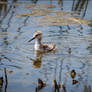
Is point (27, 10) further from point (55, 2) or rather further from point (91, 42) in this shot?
point (91, 42)

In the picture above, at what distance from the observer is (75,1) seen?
12.5 meters

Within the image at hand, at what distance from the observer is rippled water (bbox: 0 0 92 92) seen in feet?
20.6

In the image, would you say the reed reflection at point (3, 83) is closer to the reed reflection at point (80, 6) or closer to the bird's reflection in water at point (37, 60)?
the bird's reflection in water at point (37, 60)

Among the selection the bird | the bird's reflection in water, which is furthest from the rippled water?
the bird

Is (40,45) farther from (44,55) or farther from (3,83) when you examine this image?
(3,83)

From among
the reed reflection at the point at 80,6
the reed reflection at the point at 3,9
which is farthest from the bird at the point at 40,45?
the reed reflection at the point at 80,6

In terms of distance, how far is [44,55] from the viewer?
27.3 feet

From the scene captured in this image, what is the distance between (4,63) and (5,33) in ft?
6.86

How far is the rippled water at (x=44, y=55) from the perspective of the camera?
6270 mm

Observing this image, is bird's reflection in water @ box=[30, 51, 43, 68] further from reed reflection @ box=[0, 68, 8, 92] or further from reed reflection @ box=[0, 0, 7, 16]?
reed reflection @ box=[0, 0, 7, 16]

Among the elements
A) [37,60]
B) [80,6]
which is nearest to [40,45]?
[37,60]

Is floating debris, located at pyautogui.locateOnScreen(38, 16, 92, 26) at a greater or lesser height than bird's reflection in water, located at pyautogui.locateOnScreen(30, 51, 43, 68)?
greater

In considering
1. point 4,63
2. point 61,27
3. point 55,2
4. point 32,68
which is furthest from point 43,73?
point 55,2

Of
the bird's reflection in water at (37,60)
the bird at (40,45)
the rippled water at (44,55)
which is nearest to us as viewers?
the rippled water at (44,55)
